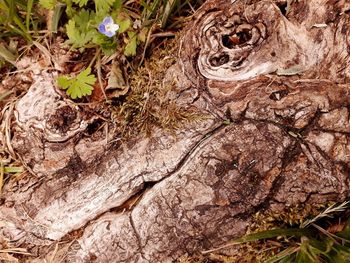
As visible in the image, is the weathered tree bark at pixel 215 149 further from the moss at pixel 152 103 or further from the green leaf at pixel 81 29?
the green leaf at pixel 81 29

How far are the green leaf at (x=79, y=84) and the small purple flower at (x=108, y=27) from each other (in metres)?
0.22

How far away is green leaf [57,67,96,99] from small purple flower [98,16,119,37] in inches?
8.7

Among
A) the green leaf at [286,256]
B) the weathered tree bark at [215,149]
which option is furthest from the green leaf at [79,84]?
the green leaf at [286,256]

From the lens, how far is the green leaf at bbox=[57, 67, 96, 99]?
2357 millimetres

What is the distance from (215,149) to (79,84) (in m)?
0.82

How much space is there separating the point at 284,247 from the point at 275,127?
65 centimetres

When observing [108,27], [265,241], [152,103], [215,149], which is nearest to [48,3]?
[108,27]

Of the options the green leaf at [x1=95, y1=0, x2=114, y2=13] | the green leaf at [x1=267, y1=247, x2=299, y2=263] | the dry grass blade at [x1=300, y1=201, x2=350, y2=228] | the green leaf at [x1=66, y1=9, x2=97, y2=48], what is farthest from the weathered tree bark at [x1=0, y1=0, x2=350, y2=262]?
the green leaf at [x1=95, y1=0, x2=114, y2=13]

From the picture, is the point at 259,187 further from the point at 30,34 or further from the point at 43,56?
the point at 30,34

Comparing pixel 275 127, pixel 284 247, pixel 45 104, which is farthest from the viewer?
pixel 45 104

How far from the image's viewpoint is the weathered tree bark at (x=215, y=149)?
2.08 meters

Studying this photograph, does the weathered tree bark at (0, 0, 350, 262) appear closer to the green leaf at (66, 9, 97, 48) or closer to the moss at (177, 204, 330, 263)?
the moss at (177, 204, 330, 263)

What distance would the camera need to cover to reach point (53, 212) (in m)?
2.38

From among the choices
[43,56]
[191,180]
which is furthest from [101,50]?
[191,180]
